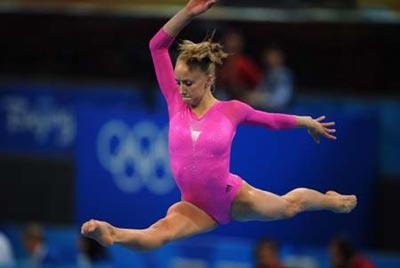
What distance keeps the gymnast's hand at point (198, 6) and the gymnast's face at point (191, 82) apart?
30 centimetres

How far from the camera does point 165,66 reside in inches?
263

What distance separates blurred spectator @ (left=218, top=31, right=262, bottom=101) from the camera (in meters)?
11.0

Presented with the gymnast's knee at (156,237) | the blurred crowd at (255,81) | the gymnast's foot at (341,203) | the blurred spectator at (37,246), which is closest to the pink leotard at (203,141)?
the gymnast's knee at (156,237)

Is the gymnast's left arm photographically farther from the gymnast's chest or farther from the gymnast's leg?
the gymnast's leg

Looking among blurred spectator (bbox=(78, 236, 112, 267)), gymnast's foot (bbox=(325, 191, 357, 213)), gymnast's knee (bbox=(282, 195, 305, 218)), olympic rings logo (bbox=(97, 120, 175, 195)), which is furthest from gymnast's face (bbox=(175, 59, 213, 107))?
olympic rings logo (bbox=(97, 120, 175, 195))

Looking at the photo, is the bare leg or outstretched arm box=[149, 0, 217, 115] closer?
the bare leg

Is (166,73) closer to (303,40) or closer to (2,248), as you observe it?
(2,248)

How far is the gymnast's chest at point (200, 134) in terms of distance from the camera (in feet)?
21.6

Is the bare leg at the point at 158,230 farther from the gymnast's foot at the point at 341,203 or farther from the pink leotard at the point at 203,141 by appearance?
the gymnast's foot at the point at 341,203

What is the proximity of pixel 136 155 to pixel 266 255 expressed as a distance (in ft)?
7.70

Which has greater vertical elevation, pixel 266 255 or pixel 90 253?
pixel 266 255

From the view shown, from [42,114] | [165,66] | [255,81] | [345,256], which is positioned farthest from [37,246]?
[165,66]

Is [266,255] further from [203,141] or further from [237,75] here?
[203,141]

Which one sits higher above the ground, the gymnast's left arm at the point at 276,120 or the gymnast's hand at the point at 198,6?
the gymnast's hand at the point at 198,6
